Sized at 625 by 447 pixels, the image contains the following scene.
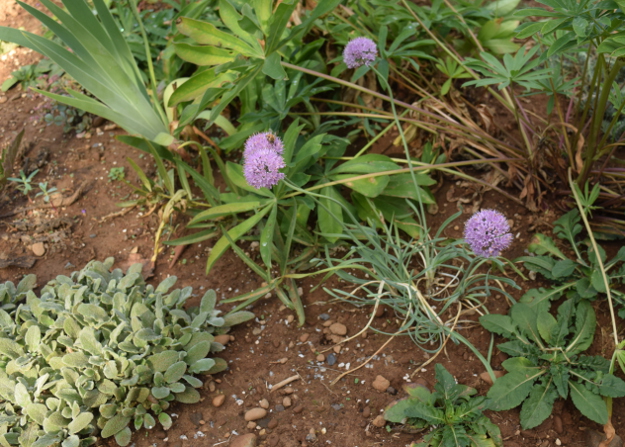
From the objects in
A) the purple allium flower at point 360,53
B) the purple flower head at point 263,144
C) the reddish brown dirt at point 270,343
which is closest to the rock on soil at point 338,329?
the reddish brown dirt at point 270,343

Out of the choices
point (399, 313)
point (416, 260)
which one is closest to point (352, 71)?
point (416, 260)

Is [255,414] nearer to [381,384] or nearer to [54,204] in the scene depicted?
[381,384]

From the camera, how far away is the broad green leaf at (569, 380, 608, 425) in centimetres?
173

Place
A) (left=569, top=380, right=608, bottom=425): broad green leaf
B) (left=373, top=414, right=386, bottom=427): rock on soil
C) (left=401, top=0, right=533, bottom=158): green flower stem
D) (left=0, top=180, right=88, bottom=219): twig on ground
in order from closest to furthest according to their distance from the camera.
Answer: (left=569, top=380, right=608, bottom=425): broad green leaf
(left=373, top=414, right=386, bottom=427): rock on soil
(left=401, top=0, right=533, bottom=158): green flower stem
(left=0, top=180, right=88, bottom=219): twig on ground

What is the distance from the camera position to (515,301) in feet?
6.83

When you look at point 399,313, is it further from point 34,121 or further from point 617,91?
point 34,121

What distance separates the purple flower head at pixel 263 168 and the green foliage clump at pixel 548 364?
94 cm

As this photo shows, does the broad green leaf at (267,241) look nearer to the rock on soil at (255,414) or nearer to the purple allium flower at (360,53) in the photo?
the rock on soil at (255,414)

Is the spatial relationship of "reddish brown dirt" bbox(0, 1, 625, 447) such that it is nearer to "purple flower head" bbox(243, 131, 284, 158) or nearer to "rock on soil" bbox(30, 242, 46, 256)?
"rock on soil" bbox(30, 242, 46, 256)

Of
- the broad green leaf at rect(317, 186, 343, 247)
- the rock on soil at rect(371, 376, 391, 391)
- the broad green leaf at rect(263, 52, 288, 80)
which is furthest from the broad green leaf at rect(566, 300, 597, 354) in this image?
the broad green leaf at rect(263, 52, 288, 80)

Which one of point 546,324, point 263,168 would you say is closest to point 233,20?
point 263,168

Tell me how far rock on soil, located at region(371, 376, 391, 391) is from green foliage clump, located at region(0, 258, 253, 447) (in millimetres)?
558

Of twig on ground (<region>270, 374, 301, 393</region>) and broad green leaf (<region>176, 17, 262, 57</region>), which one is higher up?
broad green leaf (<region>176, 17, 262, 57</region>)

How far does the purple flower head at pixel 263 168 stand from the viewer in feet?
5.92
